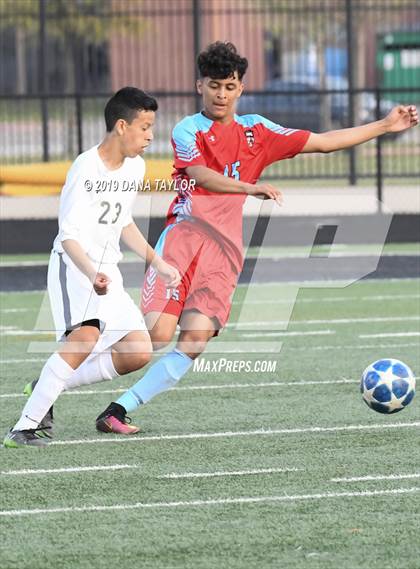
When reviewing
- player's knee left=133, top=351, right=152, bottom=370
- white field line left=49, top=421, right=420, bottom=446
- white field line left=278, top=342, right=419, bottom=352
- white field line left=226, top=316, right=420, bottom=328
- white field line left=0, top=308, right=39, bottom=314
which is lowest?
white field line left=0, top=308, right=39, bottom=314

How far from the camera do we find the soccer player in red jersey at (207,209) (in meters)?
7.64

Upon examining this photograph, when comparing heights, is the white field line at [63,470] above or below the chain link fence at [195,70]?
below

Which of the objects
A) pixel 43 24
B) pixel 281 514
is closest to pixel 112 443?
pixel 281 514

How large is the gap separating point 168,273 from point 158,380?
0.66 m

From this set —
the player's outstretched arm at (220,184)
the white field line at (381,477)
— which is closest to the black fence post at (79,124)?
the player's outstretched arm at (220,184)

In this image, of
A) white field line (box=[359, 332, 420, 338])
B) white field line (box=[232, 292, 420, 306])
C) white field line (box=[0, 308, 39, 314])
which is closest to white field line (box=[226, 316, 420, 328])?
white field line (box=[359, 332, 420, 338])

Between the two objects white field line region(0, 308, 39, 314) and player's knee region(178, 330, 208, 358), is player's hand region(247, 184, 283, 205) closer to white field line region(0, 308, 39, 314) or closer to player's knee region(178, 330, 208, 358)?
player's knee region(178, 330, 208, 358)

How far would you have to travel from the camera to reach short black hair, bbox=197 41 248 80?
24.6 ft

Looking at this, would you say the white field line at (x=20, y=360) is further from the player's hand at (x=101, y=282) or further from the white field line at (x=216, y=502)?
the white field line at (x=216, y=502)

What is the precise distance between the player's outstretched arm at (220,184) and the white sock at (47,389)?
3.96ft

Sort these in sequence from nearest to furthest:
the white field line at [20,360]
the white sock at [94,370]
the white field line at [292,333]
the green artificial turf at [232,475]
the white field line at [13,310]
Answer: the green artificial turf at [232,475] < the white sock at [94,370] < the white field line at [20,360] < the white field line at [292,333] < the white field line at [13,310]

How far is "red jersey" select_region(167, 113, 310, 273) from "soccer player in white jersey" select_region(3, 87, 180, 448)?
0.34 meters

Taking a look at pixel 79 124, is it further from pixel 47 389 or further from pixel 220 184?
pixel 47 389

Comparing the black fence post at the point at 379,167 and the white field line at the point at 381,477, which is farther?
the black fence post at the point at 379,167
